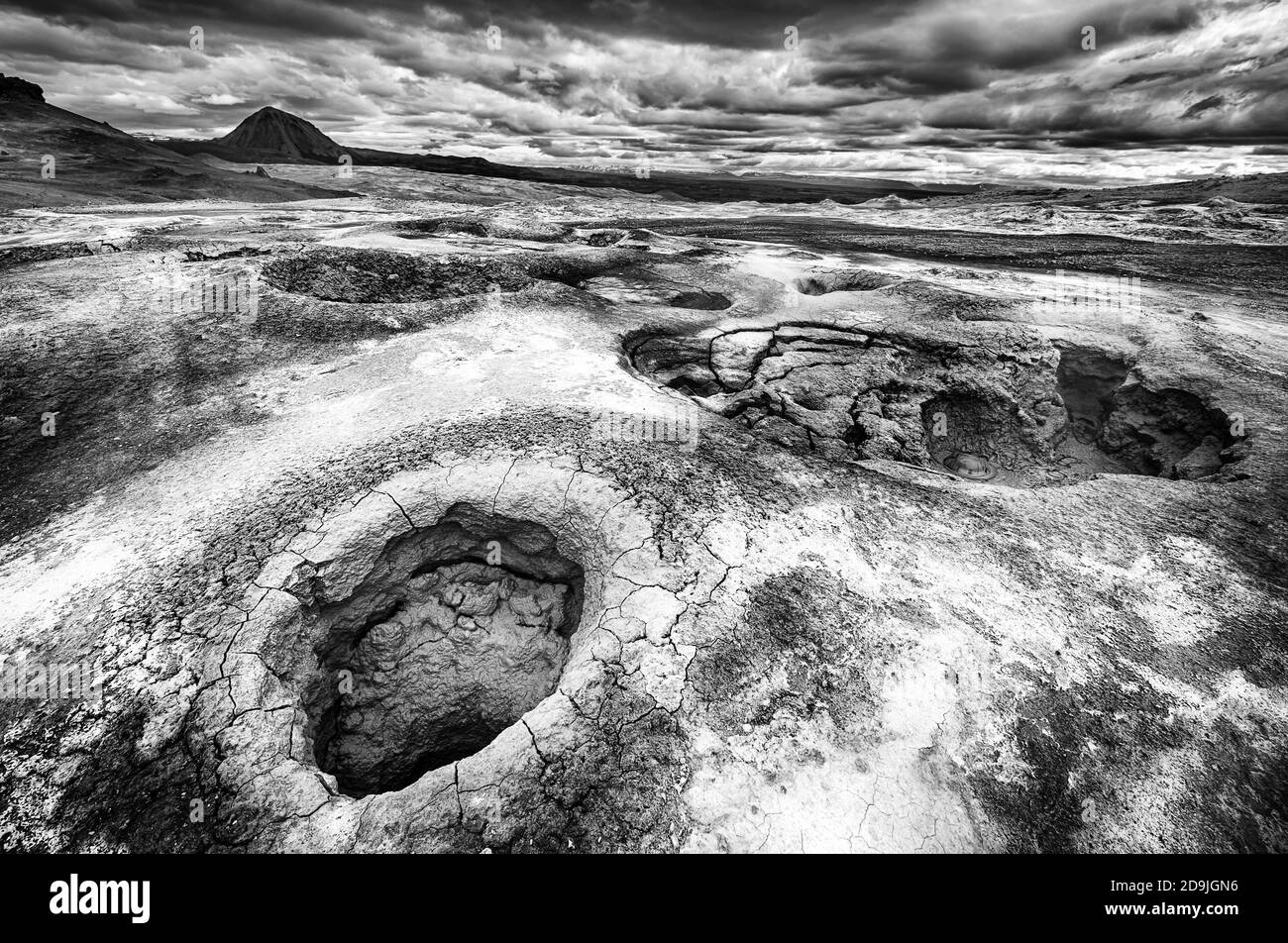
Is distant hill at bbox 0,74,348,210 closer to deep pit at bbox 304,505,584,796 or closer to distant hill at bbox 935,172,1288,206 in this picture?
deep pit at bbox 304,505,584,796

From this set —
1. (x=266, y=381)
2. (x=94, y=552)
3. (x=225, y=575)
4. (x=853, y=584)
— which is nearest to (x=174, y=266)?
(x=266, y=381)

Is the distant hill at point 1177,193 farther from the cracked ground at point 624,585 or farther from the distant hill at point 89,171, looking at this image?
the distant hill at point 89,171

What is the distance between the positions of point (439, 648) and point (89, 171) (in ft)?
205

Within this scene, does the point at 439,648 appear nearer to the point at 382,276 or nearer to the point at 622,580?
the point at 622,580

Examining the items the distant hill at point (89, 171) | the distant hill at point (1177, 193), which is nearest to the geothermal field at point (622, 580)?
the distant hill at point (89, 171)

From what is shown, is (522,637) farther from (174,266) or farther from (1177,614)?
(174,266)

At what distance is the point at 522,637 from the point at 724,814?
2408 millimetres

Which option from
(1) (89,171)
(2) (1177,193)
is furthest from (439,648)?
(2) (1177,193)

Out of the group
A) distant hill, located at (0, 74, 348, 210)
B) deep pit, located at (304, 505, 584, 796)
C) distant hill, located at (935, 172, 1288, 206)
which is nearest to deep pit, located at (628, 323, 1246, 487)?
A: deep pit, located at (304, 505, 584, 796)

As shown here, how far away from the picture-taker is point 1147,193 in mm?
50500

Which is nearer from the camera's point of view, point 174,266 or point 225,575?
point 225,575

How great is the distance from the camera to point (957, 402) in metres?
8.80

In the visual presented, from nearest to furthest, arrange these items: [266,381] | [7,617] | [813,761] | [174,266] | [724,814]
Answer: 1. [724,814]
2. [813,761]
3. [7,617]
4. [266,381]
5. [174,266]

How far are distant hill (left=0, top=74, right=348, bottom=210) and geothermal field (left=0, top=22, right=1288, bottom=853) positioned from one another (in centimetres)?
3491
